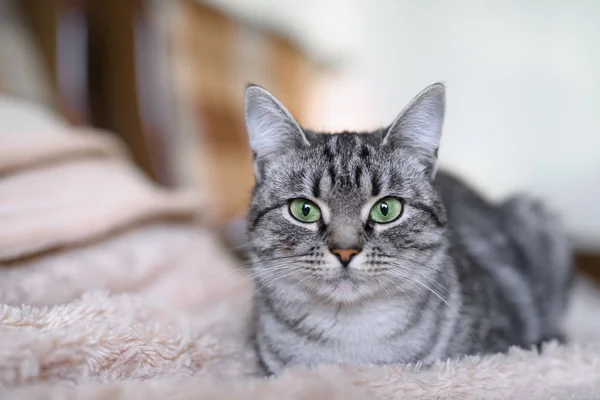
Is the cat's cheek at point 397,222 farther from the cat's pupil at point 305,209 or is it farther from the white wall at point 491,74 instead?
the white wall at point 491,74

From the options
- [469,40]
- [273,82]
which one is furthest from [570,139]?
[273,82]

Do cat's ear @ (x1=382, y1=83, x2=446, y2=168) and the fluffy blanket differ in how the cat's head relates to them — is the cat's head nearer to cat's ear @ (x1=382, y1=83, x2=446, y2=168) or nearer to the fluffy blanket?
cat's ear @ (x1=382, y1=83, x2=446, y2=168)

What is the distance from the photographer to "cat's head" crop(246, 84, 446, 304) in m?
1.00

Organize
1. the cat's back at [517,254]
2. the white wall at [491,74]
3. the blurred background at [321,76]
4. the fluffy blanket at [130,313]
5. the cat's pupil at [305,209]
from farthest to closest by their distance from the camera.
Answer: the white wall at [491,74] < the blurred background at [321,76] < the cat's back at [517,254] < the cat's pupil at [305,209] < the fluffy blanket at [130,313]

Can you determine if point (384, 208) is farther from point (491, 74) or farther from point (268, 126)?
point (491, 74)

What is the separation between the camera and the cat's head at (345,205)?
1.00 m

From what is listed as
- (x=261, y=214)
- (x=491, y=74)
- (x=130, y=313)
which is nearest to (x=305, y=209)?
→ (x=261, y=214)

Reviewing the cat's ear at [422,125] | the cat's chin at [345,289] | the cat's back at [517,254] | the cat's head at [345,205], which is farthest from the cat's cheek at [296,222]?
the cat's back at [517,254]

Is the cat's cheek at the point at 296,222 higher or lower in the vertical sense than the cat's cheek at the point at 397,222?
lower

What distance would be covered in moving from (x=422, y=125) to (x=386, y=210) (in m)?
0.22

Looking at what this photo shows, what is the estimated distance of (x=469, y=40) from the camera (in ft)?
11.6

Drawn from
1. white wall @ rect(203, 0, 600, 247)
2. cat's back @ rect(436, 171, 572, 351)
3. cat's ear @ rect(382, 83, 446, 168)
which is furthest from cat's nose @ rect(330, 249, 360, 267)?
white wall @ rect(203, 0, 600, 247)

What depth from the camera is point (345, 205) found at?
104 centimetres

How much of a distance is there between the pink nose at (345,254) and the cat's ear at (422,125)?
30cm
